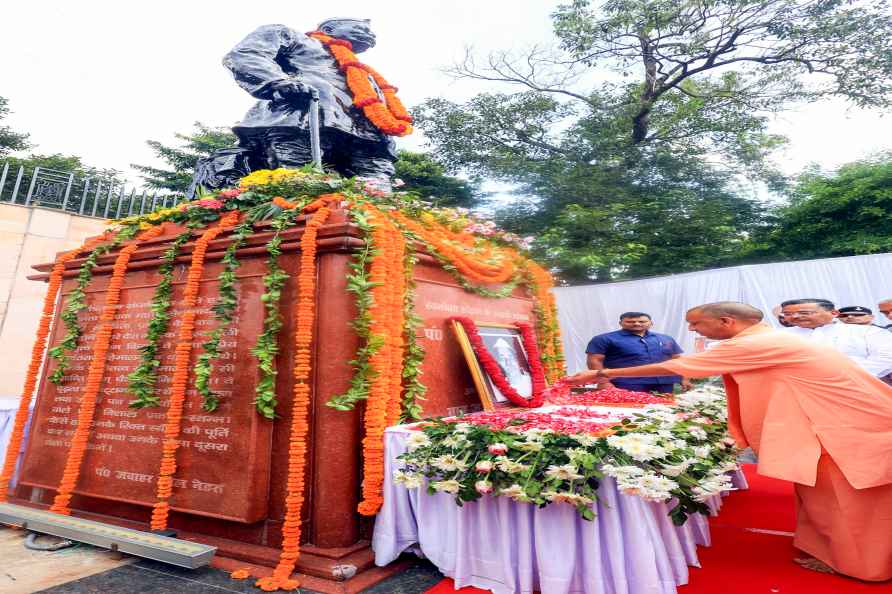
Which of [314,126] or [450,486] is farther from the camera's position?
[314,126]

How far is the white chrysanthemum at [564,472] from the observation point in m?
2.52

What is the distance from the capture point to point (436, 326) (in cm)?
426

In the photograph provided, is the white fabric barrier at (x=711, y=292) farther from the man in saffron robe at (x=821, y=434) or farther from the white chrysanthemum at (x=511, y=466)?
the white chrysanthemum at (x=511, y=466)

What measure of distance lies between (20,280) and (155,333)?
8086mm

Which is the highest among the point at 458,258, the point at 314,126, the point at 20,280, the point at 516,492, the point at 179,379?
the point at 314,126

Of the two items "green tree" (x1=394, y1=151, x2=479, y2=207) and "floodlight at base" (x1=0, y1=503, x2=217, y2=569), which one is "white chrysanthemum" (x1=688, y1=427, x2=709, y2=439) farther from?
"green tree" (x1=394, y1=151, x2=479, y2=207)

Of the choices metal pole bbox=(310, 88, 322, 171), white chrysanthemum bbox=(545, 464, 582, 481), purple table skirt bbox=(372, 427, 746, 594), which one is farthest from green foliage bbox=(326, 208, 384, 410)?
metal pole bbox=(310, 88, 322, 171)

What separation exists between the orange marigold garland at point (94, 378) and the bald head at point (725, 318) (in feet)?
14.8

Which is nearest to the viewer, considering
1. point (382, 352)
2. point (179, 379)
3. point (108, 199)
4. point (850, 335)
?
point (382, 352)

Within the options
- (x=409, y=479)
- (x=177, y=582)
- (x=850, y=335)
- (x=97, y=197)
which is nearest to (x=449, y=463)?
(x=409, y=479)

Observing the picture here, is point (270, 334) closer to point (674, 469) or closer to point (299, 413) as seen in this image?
point (299, 413)

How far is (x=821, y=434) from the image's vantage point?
297 centimetres

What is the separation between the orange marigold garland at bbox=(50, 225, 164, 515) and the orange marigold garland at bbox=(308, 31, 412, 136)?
9.39 feet

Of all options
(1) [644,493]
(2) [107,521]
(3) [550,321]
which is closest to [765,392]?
(1) [644,493]
